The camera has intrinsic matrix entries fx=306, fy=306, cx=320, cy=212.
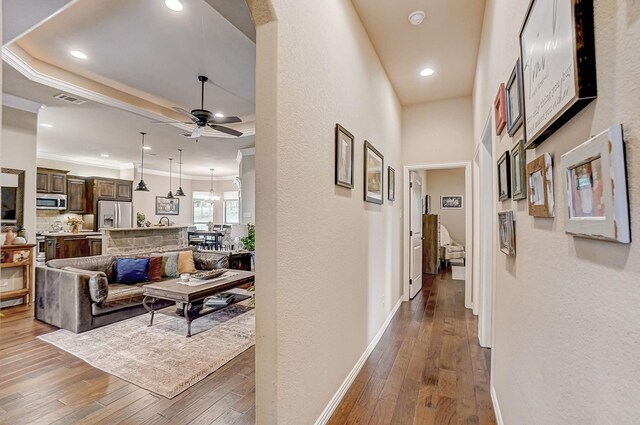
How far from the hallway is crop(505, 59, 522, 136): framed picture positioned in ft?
6.16

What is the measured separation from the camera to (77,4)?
2729 mm

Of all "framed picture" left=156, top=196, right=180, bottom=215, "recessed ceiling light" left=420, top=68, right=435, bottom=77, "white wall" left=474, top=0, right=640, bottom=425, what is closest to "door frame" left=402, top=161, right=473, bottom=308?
"recessed ceiling light" left=420, top=68, right=435, bottom=77

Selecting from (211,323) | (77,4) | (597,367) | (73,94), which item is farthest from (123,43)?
(597,367)

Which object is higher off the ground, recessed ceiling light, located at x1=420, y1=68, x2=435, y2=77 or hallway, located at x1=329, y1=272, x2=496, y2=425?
recessed ceiling light, located at x1=420, y1=68, x2=435, y2=77

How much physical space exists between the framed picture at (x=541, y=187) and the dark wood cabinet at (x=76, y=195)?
1040 cm

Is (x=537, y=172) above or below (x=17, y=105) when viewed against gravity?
below

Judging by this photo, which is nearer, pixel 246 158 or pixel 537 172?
pixel 537 172

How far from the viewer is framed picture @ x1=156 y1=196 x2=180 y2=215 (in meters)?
10.6

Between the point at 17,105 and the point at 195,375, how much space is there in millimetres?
4863

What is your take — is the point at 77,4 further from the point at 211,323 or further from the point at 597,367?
the point at 597,367

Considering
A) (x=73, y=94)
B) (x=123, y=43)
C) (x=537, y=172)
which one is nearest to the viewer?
(x=537, y=172)

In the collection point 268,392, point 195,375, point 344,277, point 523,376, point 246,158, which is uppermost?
point 246,158

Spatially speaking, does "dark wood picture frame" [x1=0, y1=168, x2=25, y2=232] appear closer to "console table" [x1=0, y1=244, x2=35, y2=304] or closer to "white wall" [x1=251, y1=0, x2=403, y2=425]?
"console table" [x1=0, y1=244, x2=35, y2=304]

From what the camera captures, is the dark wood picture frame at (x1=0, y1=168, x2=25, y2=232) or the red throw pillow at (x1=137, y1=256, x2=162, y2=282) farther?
the red throw pillow at (x1=137, y1=256, x2=162, y2=282)
